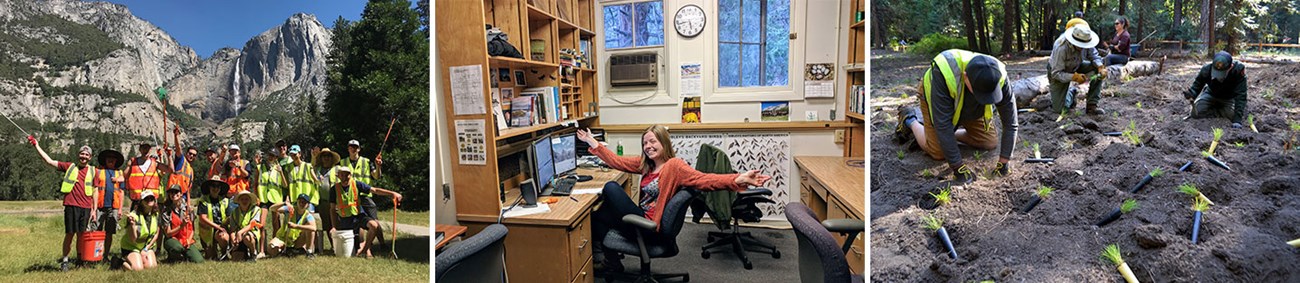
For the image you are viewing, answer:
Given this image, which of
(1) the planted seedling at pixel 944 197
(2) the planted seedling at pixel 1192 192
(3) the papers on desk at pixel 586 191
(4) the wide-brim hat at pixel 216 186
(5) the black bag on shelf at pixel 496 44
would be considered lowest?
(1) the planted seedling at pixel 944 197

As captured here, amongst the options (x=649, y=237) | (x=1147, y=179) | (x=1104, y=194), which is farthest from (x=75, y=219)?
(x=1147, y=179)

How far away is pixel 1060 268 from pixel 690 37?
6.55 ft

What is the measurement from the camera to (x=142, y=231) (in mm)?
2289

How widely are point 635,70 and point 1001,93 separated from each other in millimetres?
1780

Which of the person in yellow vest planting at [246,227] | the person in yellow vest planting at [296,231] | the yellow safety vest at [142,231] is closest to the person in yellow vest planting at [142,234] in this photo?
the yellow safety vest at [142,231]

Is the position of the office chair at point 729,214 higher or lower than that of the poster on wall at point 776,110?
lower

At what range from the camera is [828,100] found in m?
3.62

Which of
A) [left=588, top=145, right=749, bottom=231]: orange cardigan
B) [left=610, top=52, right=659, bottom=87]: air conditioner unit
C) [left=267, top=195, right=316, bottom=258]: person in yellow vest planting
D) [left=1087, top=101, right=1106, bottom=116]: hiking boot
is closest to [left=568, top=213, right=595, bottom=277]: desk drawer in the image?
[left=588, top=145, right=749, bottom=231]: orange cardigan

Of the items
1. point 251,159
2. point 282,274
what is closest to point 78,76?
point 251,159

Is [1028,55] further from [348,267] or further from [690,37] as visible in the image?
[348,267]

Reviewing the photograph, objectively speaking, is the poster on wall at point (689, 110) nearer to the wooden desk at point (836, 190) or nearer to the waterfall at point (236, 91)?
the wooden desk at point (836, 190)

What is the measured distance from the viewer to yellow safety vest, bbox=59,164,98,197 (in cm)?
215

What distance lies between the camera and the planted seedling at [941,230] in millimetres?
2570

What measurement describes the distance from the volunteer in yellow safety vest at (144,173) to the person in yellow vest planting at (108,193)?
0.09 feet
